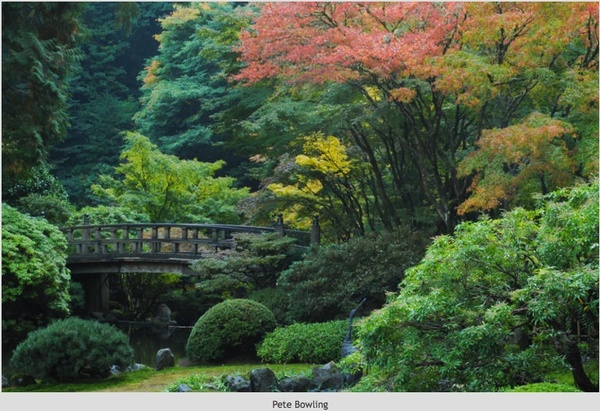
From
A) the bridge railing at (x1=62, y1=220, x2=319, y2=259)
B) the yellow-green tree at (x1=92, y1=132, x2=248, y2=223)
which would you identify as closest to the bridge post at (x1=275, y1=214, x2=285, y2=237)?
the bridge railing at (x1=62, y1=220, x2=319, y2=259)

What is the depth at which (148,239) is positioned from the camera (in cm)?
1750

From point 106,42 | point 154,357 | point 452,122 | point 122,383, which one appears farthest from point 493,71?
point 106,42

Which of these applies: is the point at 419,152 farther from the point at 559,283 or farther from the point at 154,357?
the point at 559,283

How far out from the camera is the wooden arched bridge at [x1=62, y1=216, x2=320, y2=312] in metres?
16.7

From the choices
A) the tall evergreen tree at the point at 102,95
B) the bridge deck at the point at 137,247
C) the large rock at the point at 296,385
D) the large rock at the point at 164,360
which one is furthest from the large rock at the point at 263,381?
the tall evergreen tree at the point at 102,95

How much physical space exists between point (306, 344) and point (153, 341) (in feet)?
16.3

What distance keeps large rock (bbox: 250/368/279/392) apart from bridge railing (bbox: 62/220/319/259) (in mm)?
6064

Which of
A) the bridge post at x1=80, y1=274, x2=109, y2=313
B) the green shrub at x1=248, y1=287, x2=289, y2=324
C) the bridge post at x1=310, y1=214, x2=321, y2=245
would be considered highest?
the bridge post at x1=310, y1=214, x2=321, y2=245

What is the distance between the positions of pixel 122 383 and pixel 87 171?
1026 centimetres

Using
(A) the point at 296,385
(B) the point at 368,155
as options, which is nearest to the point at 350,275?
(B) the point at 368,155

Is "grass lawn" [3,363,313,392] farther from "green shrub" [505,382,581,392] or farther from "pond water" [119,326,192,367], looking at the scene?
"green shrub" [505,382,581,392]

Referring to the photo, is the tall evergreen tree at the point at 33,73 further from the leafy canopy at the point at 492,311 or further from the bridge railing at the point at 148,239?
the leafy canopy at the point at 492,311

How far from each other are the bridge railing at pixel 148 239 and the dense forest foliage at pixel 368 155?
0.48 metres

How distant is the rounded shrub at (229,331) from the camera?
12.3 m
